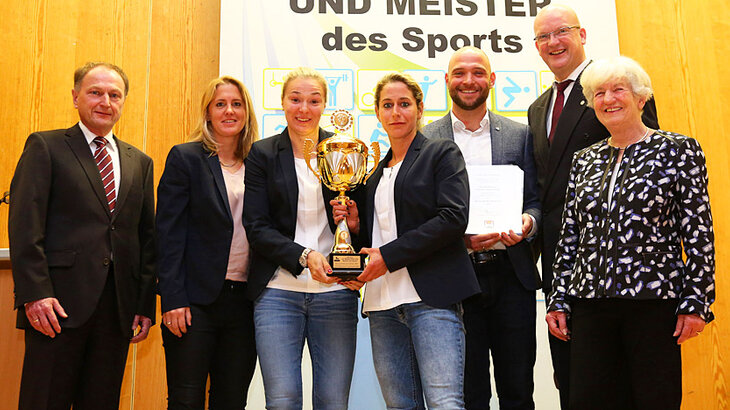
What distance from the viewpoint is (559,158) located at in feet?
8.80

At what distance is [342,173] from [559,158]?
993 mm

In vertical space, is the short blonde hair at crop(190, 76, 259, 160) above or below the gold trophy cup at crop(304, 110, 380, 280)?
above

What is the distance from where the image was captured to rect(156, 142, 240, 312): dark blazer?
8.03 ft

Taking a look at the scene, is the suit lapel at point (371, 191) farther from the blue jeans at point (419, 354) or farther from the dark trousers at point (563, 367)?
the dark trousers at point (563, 367)

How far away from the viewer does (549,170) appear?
2707 mm

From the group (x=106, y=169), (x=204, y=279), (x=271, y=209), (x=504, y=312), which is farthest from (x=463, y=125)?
(x=106, y=169)

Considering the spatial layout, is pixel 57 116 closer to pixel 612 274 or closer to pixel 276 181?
pixel 276 181

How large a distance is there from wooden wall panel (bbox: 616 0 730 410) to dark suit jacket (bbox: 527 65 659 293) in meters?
2.02

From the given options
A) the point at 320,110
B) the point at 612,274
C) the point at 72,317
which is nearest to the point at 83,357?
the point at 72,317

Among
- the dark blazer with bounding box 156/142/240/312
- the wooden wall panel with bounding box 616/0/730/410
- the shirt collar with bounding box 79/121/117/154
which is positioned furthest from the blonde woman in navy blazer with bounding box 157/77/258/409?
the wooden wall panel with bounding box 616/0/730/410

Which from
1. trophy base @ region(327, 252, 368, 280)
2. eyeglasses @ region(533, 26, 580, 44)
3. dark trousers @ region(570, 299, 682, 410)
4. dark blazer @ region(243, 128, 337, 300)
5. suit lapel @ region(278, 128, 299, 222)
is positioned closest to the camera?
dark trousers @ region(570, 299, 682, 410)

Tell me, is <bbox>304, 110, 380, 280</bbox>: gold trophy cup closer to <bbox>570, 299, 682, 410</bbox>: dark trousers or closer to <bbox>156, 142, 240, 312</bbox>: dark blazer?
<bbox>156, 142, 240, 312</bbox>: dark blazer

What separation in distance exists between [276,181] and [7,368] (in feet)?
5.94

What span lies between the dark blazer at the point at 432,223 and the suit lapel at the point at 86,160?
111 centimetres
